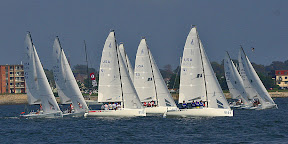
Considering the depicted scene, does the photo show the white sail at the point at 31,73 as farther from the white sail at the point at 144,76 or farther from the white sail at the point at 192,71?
the white sail at the point at 192,71

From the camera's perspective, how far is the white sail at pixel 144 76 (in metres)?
63.2

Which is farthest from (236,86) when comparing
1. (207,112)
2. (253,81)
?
(207,112)

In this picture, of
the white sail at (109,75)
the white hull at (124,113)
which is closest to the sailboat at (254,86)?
the white hull at (124,113)

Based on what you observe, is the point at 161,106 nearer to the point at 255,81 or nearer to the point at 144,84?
the point at 144,84

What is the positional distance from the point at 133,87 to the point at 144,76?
704 centimetres

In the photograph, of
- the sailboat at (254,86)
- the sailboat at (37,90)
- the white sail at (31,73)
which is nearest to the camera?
the white sail at (31,73)

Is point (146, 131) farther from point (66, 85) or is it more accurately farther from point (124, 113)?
point (66, 85)

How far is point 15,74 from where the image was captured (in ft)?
551

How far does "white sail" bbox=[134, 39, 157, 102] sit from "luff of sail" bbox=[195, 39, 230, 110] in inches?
424

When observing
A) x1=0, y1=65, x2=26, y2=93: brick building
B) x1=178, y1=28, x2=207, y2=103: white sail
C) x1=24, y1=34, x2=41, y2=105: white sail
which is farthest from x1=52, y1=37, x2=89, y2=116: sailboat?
x1=0, y1=65, x2=26, y2=93: brick building

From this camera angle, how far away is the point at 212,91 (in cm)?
5253

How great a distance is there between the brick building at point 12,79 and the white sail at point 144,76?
108 meters

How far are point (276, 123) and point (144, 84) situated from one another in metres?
18.1

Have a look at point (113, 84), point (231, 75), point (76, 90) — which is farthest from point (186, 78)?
point (231, 75)
